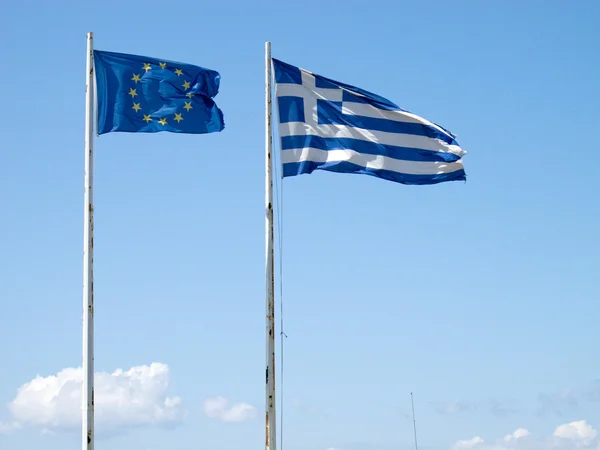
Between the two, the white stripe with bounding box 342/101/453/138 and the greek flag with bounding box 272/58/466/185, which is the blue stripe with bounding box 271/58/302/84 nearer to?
the greek flag with bounding box 272/58/466/185

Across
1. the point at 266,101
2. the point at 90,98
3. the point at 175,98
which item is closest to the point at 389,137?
the point at 266,101

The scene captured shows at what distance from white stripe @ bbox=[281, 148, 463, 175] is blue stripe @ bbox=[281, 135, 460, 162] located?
142mm

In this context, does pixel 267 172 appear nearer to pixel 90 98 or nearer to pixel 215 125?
pixel 215 125

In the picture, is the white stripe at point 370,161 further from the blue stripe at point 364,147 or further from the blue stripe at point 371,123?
the blue stripe at point 371,123

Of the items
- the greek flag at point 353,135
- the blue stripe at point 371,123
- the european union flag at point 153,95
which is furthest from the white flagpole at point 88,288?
the blue stripe at point 371,123

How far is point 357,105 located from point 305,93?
201cm

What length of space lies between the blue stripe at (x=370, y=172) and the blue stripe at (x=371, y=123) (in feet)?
Result: 4.29

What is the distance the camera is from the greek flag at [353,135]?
4053cm

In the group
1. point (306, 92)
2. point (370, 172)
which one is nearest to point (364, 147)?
point (370, 172)

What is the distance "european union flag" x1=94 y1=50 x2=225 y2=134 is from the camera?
38500 mm

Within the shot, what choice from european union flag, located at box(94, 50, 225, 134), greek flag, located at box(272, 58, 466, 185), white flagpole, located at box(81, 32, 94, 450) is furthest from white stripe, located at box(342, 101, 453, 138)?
white flagpole, located at box(81, 32, 94, 450)

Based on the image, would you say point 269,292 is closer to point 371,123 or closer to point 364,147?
point 364,147

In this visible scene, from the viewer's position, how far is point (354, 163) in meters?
41.2

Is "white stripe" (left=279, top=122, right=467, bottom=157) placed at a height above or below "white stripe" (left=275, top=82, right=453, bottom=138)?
below
